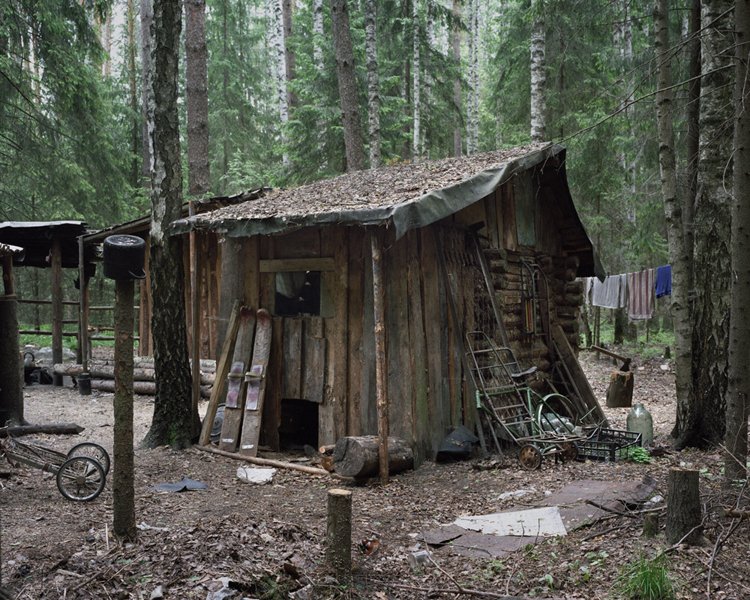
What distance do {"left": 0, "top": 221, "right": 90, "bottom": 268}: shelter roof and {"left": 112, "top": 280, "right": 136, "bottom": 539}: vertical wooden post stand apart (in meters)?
10.7

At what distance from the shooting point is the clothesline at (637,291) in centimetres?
1636

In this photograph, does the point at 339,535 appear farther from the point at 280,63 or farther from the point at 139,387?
the point at 280,63

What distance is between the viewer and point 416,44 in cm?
2103

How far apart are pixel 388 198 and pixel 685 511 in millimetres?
4632

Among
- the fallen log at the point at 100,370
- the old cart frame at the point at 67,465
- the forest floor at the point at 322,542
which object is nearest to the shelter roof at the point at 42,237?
the fallen log at the point at 100,370

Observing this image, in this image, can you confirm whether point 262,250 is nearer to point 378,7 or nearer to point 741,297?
point 741,297

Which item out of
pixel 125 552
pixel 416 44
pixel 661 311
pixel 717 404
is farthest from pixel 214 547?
pixel 661 311

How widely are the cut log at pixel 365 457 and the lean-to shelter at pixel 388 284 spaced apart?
35 centimetres

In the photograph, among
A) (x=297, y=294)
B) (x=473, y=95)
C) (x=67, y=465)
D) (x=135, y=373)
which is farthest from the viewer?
(x=473, y=95)

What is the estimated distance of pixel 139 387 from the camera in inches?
565

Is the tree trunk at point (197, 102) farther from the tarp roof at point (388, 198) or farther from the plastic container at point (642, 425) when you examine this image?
the plastic container at point (642, 425)

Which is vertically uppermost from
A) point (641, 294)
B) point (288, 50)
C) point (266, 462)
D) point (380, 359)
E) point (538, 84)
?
point (288, 50)

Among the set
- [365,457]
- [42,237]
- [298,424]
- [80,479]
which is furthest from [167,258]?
[42,237]

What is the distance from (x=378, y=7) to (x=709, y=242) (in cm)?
1643
